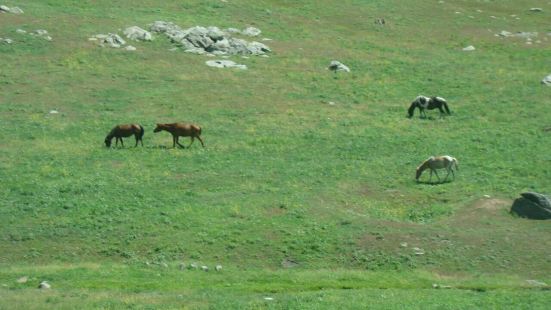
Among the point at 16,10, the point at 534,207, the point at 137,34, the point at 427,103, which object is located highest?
the point at 534,207

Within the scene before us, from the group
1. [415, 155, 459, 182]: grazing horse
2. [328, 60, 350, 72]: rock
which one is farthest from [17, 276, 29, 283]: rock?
[328, 60, 350, 72]: rock

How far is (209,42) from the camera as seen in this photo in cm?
6462

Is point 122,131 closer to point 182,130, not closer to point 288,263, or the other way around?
point 182,130

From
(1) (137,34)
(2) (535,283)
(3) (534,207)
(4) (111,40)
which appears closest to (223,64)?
(1) (137,34)

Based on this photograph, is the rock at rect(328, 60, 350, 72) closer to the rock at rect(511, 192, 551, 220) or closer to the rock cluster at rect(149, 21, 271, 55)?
the rock cluster at rect(149, 21, 271, 55)

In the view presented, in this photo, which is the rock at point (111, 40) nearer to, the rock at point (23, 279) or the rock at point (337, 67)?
the rock at point (337, 67)

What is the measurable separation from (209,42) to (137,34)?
16.5 ft

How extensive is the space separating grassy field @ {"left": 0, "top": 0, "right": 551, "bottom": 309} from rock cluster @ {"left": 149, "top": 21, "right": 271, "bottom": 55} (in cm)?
151

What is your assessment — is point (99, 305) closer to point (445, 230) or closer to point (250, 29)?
point (445, 230)

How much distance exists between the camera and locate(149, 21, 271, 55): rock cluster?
210ft

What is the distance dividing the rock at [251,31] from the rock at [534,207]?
37.3m

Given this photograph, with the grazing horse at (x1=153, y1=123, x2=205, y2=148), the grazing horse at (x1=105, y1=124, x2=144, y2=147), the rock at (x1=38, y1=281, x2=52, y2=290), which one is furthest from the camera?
the grazing horse at (x1=153, y1=123, x2=205, y2=148)

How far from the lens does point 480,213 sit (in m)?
34.8

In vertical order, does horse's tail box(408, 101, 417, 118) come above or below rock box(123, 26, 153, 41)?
above
